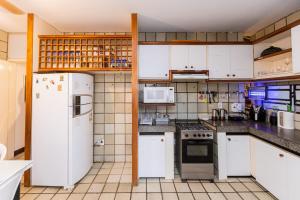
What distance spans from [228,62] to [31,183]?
3607mm

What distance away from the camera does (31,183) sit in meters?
2.62

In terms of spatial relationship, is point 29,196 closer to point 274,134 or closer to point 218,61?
point 274,134

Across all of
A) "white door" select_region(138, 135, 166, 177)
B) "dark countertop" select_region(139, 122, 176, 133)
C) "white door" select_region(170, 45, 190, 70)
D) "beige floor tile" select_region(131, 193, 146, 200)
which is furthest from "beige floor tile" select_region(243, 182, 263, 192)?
"white door" select_region(170, 45, 190, 70)

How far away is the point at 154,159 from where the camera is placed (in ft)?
9.21

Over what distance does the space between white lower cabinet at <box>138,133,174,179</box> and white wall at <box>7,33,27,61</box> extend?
9.60 feet

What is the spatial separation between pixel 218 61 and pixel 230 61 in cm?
21

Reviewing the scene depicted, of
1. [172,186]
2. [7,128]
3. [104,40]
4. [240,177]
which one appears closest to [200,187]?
[172,186]

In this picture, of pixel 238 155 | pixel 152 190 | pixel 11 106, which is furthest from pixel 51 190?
pixel 238 155

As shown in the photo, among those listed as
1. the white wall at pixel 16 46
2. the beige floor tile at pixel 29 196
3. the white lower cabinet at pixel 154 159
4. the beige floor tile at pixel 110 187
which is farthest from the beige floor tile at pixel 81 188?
the white wall at pixel 16 46

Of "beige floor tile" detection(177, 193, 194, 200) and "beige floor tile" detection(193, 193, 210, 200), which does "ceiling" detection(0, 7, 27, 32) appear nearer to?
"beige floor tile" detection(177, 193, 194, 200)

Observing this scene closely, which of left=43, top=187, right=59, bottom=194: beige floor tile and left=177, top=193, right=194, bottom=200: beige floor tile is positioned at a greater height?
left=177, top=193, right=194, bottom=200: beige floor tile

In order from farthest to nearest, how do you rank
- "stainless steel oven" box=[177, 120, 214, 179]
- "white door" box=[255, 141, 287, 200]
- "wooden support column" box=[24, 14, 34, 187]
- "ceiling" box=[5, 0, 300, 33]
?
1. "stainless steel oven" box=[177, 120, 214, 179]
2. "wooden support column" box=[24, 14, 34, 187]
3. "ceiling" box=[5, 0, 300, 33]
4. "white door" box=[255, 141, 287, 200]

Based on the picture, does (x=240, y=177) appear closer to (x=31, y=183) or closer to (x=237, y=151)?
(x=237, y=151)

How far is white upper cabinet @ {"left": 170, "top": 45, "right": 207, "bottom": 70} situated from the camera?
3061mm
